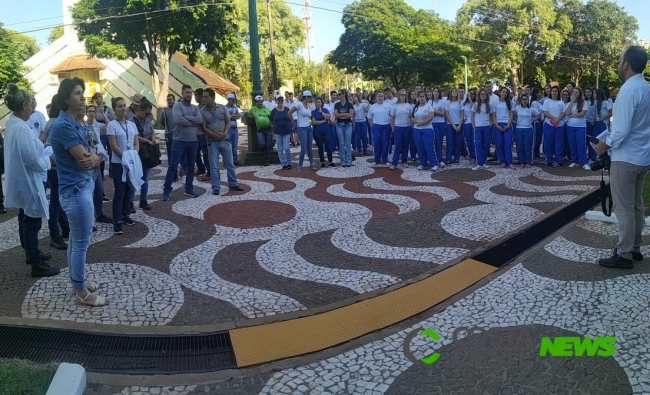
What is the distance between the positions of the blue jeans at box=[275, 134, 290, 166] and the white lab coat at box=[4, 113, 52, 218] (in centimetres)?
746

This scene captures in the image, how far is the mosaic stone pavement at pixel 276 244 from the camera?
4.45m

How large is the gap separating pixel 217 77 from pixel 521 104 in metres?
42.0

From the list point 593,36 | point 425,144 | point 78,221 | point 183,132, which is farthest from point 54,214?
point 593,36

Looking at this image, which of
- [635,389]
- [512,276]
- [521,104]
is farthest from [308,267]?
[521,104]

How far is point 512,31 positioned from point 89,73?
35788 mm

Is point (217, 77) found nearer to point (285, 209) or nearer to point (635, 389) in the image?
point (285, 209)

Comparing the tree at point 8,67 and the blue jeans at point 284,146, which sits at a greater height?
the tree at point 8,67

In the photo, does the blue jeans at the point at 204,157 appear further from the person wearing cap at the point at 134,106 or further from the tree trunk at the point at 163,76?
the tree trunk at the point at 163,76

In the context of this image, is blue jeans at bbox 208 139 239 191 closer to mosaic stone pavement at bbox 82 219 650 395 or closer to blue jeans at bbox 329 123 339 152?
mosaic stone pavement at bbox 82 219 650 395

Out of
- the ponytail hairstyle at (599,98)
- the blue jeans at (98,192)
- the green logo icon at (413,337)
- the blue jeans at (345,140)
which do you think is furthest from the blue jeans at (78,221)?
the ponytail hairstyle at (599,98)

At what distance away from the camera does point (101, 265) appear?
5410 millimetres

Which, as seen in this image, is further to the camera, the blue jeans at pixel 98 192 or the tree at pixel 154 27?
the tree at pixel 154 27

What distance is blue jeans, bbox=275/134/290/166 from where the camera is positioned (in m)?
12.0

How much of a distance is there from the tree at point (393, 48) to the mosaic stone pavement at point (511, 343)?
4091 cm
